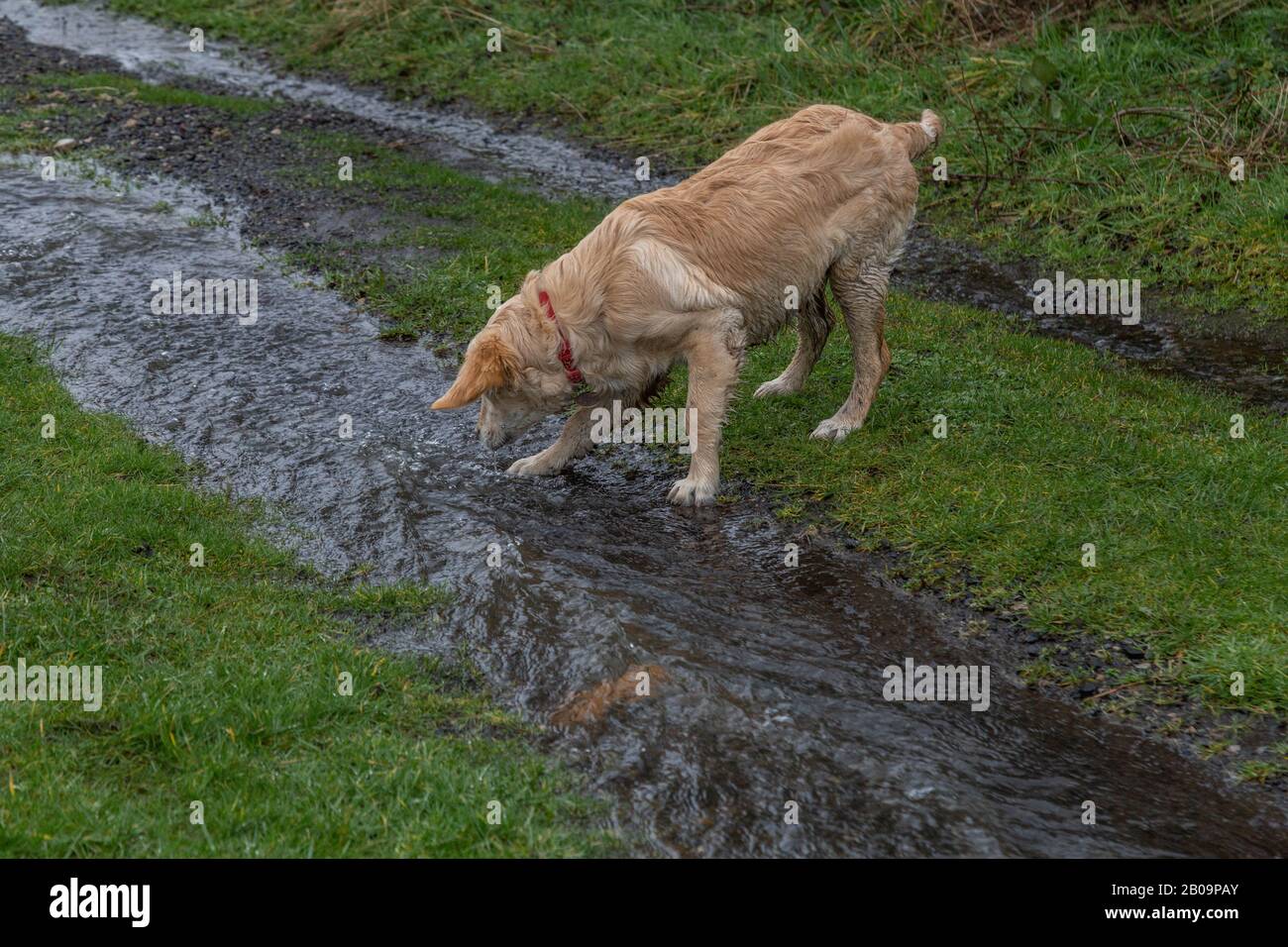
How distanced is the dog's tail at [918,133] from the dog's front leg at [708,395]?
1.94m

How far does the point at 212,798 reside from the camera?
4.80 m

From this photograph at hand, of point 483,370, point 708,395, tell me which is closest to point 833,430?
point 708,395

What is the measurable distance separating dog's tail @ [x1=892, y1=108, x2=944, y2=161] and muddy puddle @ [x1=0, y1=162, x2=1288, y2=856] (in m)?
2.72

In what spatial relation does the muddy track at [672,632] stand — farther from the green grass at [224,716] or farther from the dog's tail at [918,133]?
the dog's tail at [918,133]

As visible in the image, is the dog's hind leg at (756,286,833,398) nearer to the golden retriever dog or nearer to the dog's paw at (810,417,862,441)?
the golden retriever dog

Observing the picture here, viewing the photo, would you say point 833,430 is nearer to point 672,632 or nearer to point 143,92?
point 672,632

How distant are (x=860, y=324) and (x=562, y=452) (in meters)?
2.17

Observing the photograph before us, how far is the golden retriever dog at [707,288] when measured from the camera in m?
7.41

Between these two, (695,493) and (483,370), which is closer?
(483,370)

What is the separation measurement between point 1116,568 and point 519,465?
365cm

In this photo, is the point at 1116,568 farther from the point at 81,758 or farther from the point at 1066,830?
the point at 81,758

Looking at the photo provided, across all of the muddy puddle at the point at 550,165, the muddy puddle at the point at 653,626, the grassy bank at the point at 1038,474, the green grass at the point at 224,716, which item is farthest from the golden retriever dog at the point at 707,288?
the muddy puddle at the point at 550,165

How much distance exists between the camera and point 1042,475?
25.1 ft
